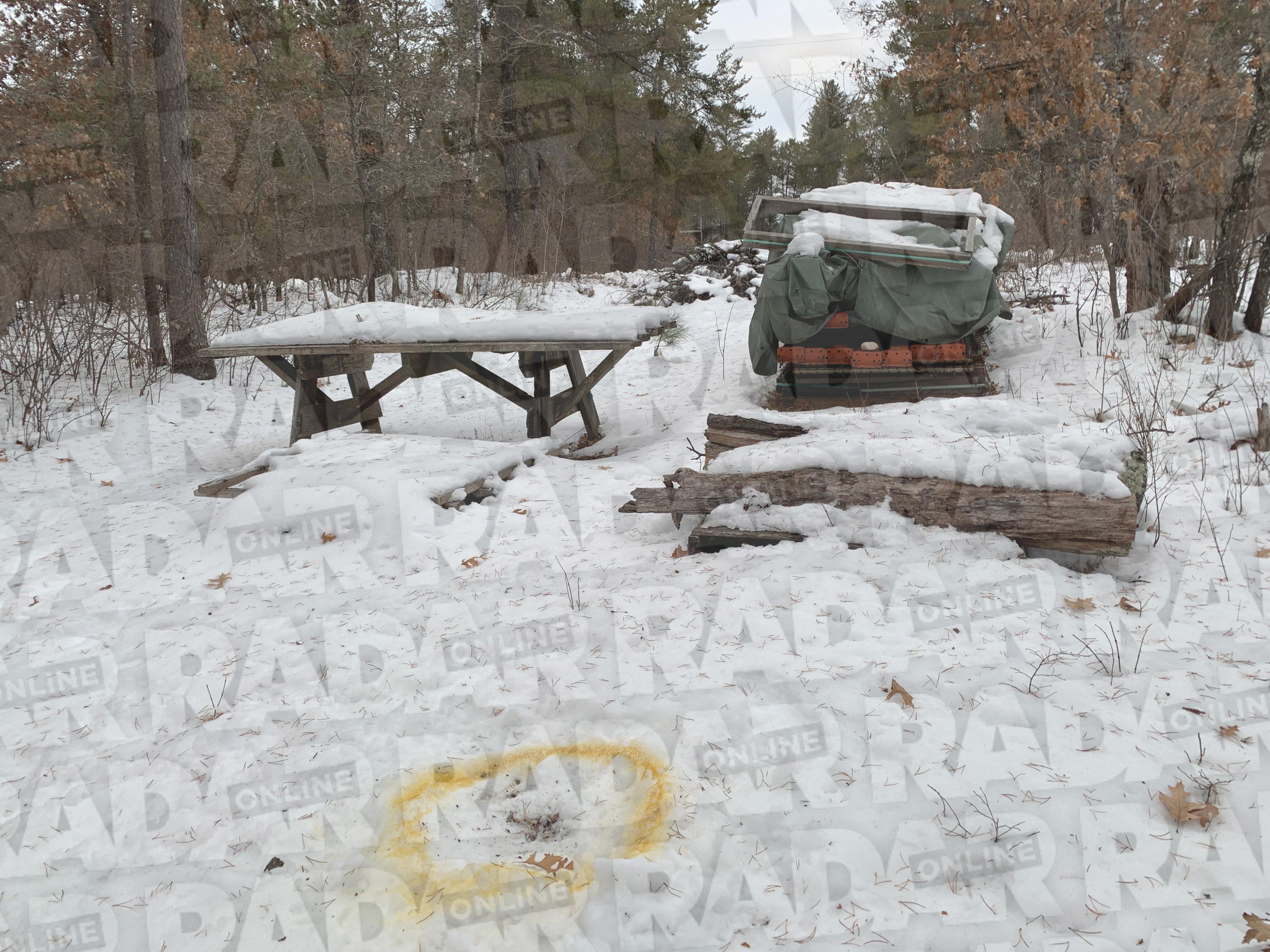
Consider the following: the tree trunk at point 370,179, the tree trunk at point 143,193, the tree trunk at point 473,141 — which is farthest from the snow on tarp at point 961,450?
the tree trunk at point 473,141

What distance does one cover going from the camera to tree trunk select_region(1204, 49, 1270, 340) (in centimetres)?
582

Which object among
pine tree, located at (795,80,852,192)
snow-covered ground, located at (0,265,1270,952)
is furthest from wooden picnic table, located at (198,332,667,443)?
pine tree, located at (795,80,852,192)

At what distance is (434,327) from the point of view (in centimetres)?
582

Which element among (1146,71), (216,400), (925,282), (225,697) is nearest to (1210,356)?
(925,282)

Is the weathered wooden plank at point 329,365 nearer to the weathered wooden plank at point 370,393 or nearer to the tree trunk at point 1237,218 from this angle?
the weathered wooden plank at point 370,393

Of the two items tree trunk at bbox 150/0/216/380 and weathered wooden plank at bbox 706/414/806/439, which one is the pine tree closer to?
tree trunk at bbox 150/0/216/380

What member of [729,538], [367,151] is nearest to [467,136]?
[367,151]

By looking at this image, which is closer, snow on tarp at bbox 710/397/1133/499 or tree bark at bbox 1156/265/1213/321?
snow on tarp at bbox 710/397/1133/499

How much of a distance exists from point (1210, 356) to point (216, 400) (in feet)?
30.7

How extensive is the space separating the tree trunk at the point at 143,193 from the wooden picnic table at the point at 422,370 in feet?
9.63

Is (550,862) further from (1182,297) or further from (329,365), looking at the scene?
(1182,297)

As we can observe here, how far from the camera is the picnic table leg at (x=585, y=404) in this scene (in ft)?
20.8

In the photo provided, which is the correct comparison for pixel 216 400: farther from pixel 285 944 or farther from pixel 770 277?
pixel 285 944

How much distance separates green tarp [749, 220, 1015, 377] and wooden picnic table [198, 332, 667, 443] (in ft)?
3.81
